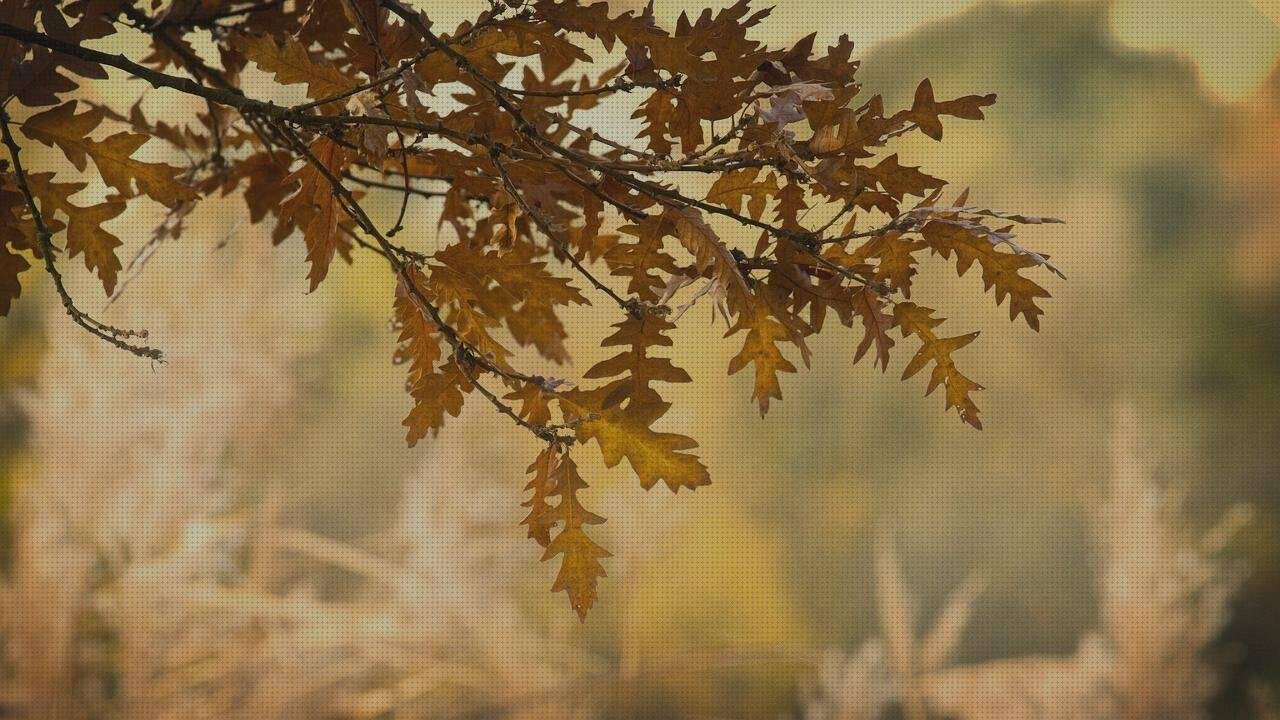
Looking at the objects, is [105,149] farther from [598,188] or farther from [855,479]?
[855,479]

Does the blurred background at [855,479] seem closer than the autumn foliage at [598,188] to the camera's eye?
No

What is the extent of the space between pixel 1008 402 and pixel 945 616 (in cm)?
53

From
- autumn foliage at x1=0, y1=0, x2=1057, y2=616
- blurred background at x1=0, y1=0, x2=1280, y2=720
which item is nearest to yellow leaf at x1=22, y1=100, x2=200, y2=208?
autumn foliage at x1=0, y1=0, x2=1057, y2=616

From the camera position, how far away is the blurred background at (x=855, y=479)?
7.60 feet

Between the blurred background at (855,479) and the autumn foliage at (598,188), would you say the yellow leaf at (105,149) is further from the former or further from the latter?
the blurred background at (855,479)

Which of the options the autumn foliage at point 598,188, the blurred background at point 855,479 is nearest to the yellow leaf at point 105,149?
the autumn foliage at point 598,188

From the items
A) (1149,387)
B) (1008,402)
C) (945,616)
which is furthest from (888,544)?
(1149,387)

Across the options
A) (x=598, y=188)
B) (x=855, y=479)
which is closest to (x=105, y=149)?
(x=598, y=188)

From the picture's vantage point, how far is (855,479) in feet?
8.34

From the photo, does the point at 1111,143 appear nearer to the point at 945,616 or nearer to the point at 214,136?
the point at 945,616

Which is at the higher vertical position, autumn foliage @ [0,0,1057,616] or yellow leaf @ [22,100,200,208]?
yellow leaf @ [22,100,200,208]

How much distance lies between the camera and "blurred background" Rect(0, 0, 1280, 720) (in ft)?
7.60

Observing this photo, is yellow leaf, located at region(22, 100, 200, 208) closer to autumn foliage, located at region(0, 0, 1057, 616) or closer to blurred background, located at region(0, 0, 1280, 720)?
autumn foliage, located at region(0, 0, 1057, 616)

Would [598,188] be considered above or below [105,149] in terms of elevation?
below
